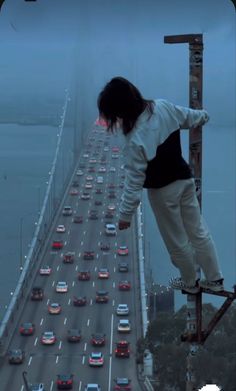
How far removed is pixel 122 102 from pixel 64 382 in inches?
410

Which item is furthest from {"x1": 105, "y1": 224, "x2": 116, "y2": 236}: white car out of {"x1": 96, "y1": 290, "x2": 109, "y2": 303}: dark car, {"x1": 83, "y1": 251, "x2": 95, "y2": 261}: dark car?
{"x1": 96, "y1": 290, "x2": 109, "y2": 303}: dark car

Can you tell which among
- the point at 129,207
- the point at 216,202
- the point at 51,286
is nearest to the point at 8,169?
the point at 51,286

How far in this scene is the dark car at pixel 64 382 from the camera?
11.4 m

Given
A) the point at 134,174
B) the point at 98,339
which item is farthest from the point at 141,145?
the point at 98,339

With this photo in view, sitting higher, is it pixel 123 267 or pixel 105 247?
pixel 123 267

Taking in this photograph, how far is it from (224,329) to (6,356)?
4.18 m

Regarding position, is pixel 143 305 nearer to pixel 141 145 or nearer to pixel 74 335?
pixel 74 335

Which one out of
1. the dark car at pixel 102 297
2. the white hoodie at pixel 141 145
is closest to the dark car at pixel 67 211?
the dark car at pixel 102 297

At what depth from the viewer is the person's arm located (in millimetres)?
1479

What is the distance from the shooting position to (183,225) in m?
1.53

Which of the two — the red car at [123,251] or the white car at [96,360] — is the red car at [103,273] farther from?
the white car at [96,360]

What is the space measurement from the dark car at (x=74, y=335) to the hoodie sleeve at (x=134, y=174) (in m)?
12.9

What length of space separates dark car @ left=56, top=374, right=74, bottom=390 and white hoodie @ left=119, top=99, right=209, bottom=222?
10.2 m

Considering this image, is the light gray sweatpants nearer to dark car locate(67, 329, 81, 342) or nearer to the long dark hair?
the long dark hair
